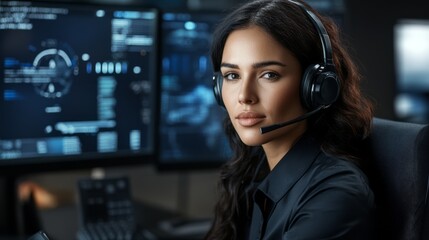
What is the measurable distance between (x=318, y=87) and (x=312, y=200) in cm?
17

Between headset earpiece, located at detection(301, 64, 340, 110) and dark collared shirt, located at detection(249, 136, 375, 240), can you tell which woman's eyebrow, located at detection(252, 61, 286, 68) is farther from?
dark collared shirt, located at detection(249, 136, 375, 240)

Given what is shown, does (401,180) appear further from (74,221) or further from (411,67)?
(411,67)

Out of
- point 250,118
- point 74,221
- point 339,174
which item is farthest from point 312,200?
point 74,221

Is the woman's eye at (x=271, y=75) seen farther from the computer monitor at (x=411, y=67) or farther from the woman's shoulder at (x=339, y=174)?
the computer monitor at (x=411, y=67)

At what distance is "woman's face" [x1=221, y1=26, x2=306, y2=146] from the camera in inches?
38.8

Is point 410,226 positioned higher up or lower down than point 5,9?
lower down

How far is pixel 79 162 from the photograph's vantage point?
150 cm

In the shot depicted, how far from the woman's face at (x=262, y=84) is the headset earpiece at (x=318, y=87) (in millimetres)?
18

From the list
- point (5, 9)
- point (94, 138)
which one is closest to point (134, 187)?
point (94, 138)

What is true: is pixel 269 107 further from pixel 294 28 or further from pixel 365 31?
pixel 365 31

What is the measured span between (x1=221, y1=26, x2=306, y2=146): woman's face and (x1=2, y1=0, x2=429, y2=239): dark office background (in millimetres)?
688

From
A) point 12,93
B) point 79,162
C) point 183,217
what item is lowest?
point 183,217

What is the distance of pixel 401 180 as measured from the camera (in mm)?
973

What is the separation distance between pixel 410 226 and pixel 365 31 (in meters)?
1.42
